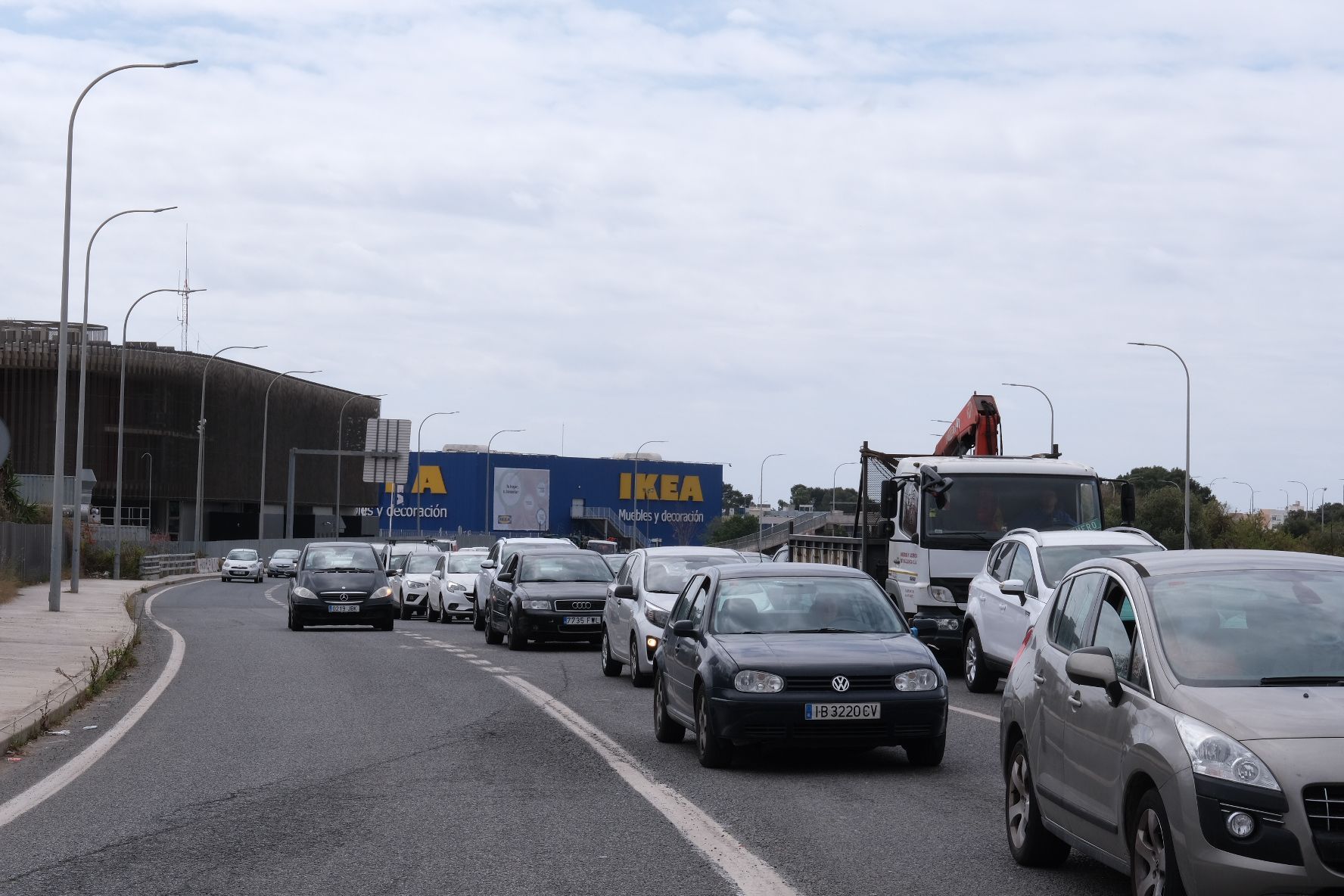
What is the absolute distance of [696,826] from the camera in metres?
9.36

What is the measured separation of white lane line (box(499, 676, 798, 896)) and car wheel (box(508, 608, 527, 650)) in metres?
10.9

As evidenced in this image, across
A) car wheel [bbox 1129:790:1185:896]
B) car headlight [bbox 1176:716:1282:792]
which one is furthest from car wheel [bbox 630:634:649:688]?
car headlight [bbox 1176:716:1282:792]

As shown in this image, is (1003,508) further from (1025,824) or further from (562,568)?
(1025,824)

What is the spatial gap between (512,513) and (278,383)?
2991cm

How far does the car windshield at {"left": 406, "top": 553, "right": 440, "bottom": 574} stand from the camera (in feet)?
135

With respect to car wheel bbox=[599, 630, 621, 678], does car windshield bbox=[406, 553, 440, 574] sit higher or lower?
higher

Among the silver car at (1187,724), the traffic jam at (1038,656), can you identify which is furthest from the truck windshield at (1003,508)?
the silver car at (1187,724)

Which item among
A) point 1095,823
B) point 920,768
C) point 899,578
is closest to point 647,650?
point 899,578

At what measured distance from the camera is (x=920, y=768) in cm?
1205

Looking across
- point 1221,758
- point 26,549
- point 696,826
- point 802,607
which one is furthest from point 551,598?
point 26,549

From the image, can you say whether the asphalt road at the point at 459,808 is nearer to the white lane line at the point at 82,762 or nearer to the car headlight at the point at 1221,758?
the white lane line at the point at 82,762

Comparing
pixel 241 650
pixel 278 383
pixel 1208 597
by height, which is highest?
pixel 278 383

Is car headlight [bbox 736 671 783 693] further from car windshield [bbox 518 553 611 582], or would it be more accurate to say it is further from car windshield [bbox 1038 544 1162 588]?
car windshield [bbox 518 553 611 582]

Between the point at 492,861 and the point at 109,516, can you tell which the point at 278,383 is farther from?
the point at 492,861
